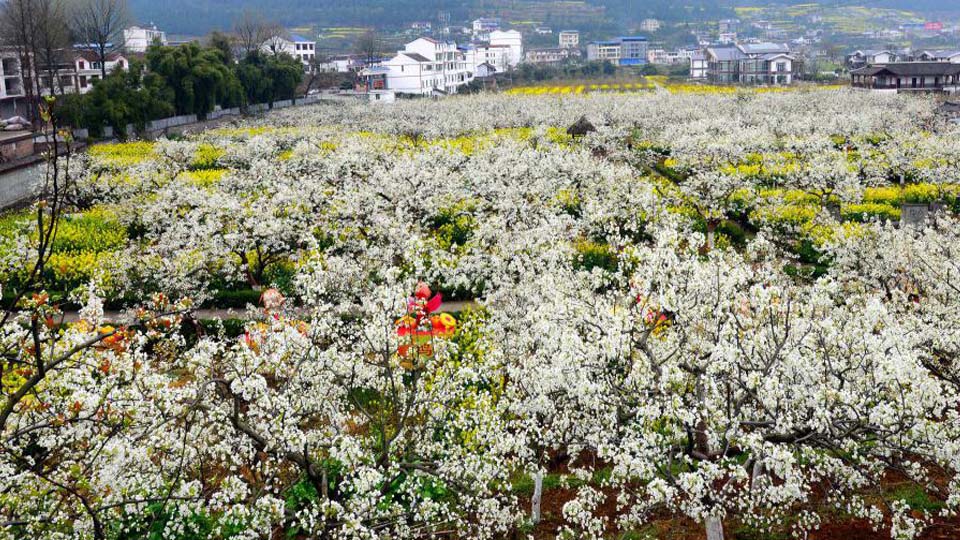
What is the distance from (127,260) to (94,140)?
3769cm

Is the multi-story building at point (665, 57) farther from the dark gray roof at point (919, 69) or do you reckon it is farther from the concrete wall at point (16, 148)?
the concrete wall at point (16, 148)

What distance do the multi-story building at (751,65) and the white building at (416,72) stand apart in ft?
132

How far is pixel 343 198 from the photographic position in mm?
23406

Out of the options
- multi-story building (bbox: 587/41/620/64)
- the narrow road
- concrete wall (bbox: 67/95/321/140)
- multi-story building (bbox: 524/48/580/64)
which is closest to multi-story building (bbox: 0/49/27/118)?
concrete wall (bbox: 67/95/321/140)

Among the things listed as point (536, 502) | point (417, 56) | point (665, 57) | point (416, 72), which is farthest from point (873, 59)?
point (536, 502)

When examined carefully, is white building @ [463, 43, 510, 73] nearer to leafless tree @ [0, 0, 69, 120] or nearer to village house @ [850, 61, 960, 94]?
village house @ [850, 61, 960, 94]

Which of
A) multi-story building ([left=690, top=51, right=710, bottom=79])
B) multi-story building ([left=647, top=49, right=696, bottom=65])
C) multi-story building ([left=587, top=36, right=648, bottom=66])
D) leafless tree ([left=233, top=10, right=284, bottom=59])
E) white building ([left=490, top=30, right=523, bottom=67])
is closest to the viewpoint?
leafless tree ([left=233, top=10, right=284, bottom=59])

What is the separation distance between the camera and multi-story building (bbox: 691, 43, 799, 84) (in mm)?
109250

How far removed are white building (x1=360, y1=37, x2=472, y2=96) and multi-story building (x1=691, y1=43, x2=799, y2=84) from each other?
132 feet

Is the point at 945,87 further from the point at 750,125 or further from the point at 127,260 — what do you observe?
the point at 127,260

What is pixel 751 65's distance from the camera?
112m

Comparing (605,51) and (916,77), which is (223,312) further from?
(605,51)

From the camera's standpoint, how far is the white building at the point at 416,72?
107438 millimetres

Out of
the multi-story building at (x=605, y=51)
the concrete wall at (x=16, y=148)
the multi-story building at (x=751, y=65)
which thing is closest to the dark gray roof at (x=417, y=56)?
the multi-story building at (x=751, y=65)
